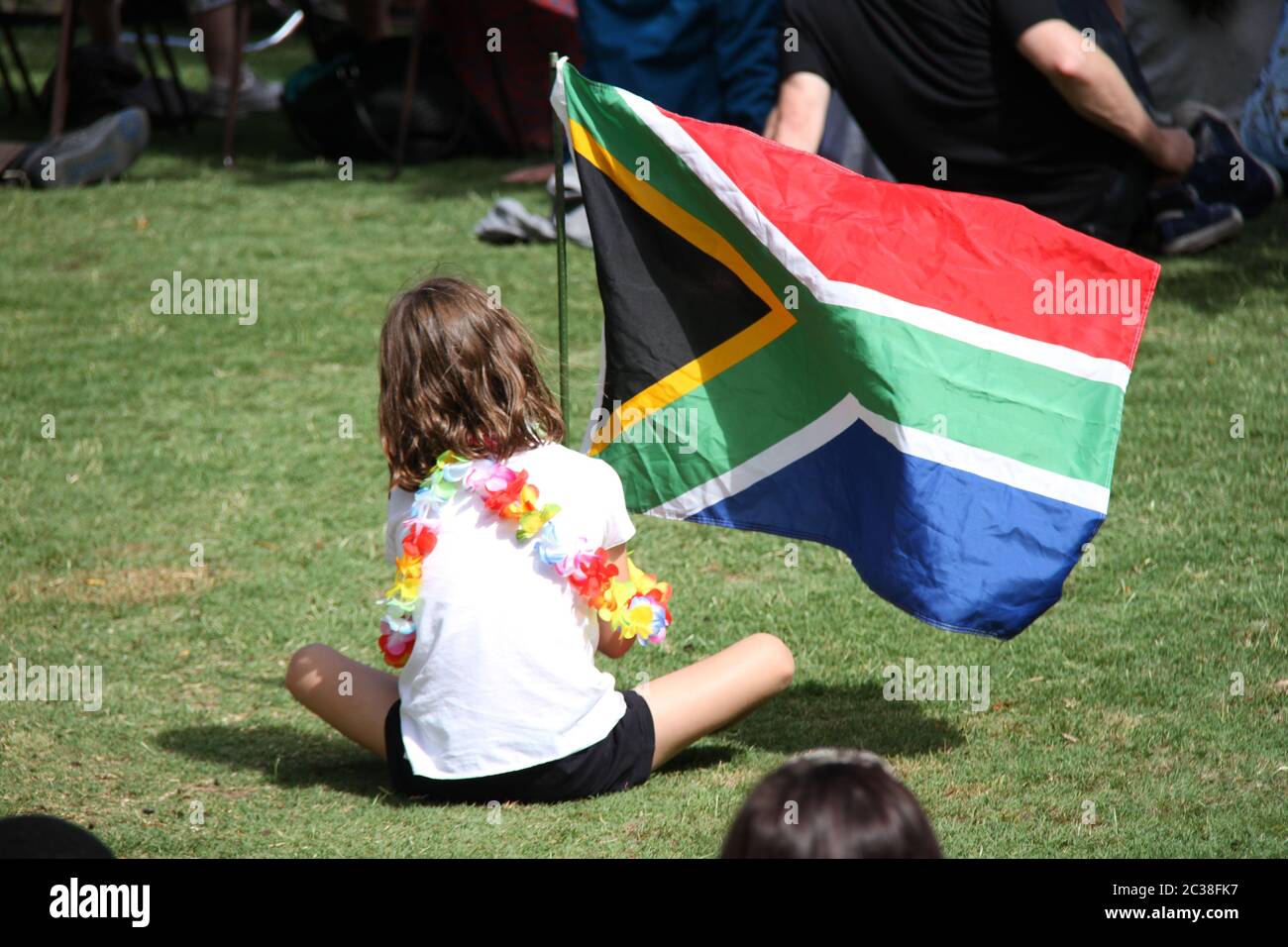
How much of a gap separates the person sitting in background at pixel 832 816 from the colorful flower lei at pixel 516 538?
1505mm

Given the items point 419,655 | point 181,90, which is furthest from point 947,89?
point 181,90

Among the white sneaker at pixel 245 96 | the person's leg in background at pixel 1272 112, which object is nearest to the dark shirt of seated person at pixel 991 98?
the person's leg in background at pixel 1272 112

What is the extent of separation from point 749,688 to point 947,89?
3.79 m

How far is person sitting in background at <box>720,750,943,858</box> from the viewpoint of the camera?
1702mm

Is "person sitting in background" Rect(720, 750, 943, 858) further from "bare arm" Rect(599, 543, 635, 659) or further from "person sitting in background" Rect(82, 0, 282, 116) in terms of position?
A: "person sitting in background" Rect(82, 0, 282, 116)

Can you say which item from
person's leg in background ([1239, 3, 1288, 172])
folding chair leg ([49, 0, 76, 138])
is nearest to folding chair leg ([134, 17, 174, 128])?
folding chair leg ([49, 0, 76, 138])

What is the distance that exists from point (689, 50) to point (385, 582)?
4.30 metres

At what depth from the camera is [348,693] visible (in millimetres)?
3604

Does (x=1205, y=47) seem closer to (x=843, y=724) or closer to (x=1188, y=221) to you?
(x=1188, y=221)

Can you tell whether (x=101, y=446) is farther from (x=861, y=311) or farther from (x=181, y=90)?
(x=181, y=90)

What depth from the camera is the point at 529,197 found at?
31.3 ft

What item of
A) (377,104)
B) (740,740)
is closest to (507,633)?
(740,740)

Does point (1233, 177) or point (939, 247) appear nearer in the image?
point (939, 247)

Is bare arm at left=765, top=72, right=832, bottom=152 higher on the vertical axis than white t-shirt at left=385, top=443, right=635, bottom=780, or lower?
higher
